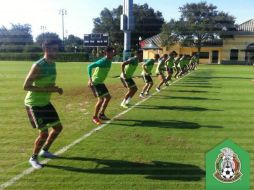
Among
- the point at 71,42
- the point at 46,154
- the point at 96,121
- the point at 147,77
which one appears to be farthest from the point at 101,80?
the point at 71,42

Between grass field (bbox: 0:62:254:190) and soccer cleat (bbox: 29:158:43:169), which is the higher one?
soccer cleat (bbox: 29:158:43:169)

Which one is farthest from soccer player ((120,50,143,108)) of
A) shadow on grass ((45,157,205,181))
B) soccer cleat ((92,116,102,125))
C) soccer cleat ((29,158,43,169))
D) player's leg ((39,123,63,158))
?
soccer cleat ((29,158,43,169))

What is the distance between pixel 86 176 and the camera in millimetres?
3988

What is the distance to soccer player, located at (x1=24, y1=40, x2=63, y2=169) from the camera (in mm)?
4266

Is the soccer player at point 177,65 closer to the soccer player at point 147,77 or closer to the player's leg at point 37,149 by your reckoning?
the soccer player at point 147,77

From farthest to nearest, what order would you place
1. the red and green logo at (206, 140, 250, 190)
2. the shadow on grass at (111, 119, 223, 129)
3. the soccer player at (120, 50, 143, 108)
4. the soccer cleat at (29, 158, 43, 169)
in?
1. the soccer player at (120, 50, 143, 108)
2. the shadow on grass at (111, 119, 223, 129)
3. the soccer cleat at (29, 158, 43, 169)
4. the red and green logo at (206, 140, 250, 190)

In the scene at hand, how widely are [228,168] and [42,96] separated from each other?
259cm

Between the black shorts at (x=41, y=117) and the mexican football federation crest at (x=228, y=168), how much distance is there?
246 centimetres

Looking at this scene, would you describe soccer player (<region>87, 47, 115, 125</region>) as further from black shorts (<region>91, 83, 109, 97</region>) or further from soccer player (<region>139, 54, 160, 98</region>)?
soccer player (<region>139, 54, 160, 98</region>)

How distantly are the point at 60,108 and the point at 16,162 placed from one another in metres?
4.13

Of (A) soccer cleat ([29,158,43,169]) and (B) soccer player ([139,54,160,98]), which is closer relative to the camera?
(A) soccer cleat ([29,158,43,169])

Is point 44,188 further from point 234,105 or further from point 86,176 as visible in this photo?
point 234,105

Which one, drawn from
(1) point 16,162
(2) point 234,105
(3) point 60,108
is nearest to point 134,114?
(3) point 60,108

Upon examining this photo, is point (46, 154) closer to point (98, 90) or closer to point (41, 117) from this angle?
point (41, 117)
